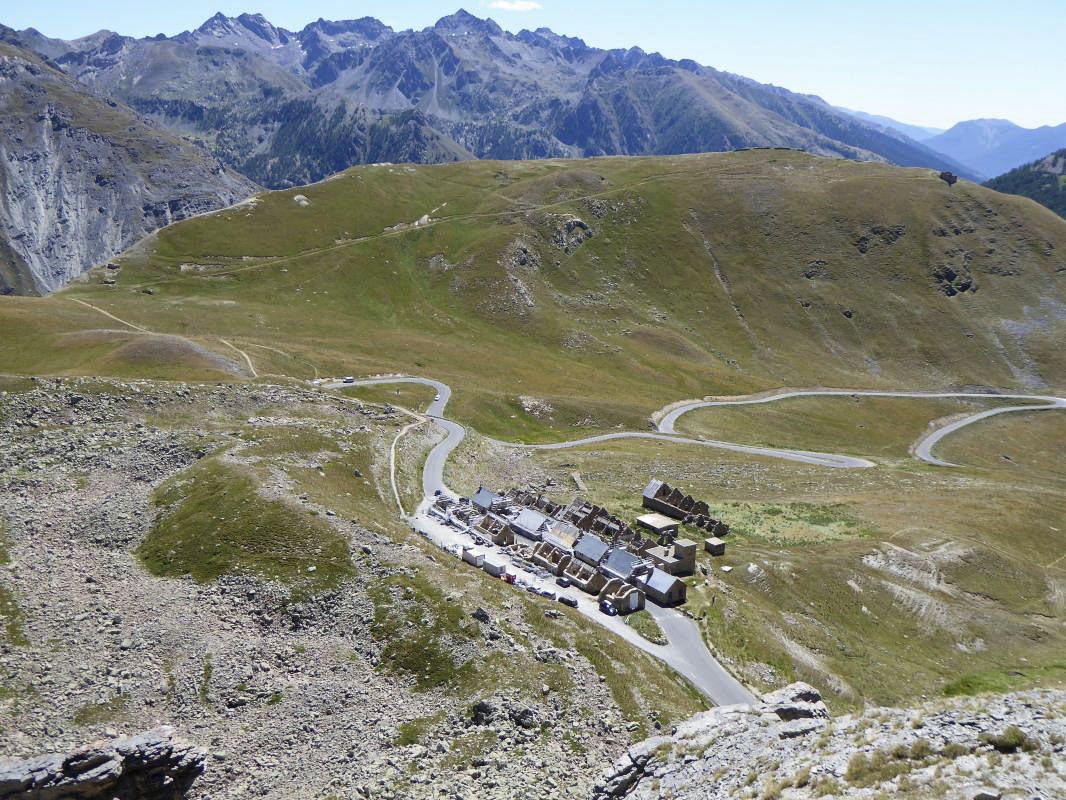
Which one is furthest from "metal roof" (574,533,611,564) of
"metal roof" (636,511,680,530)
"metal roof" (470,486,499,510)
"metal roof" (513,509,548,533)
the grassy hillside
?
"metal roof" (470,486,499,510)

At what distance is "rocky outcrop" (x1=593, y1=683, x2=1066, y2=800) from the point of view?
21.0 meters

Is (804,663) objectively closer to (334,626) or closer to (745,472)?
(334,626)

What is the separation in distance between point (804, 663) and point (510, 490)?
39729 mm

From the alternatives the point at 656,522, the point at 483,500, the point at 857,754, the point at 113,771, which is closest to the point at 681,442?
the point at 656,522

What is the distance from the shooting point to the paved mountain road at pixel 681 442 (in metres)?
49.1

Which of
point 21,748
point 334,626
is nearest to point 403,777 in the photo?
point 334,626

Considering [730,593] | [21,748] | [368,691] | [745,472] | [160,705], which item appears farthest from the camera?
[745,472]

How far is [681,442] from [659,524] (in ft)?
171

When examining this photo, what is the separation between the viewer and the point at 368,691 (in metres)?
39.8

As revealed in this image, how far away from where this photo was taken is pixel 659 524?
74438 millimetres

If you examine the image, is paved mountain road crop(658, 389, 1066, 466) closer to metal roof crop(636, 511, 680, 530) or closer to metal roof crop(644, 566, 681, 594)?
metal roof crop(636, 511, 680, 530)

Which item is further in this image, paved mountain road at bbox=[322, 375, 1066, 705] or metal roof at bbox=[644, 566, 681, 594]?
metal roof at bbox=[644, 566, 681, 594]

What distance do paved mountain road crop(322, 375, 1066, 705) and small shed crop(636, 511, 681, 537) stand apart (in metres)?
17.4

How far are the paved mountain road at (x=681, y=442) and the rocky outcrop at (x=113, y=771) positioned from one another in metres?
30.5
